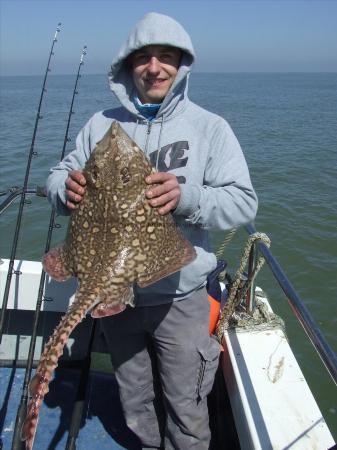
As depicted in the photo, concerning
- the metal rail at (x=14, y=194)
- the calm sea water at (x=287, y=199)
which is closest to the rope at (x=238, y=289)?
the metal rail at (x=14, y=194)

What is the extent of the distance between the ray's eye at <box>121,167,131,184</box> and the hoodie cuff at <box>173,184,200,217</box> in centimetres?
31

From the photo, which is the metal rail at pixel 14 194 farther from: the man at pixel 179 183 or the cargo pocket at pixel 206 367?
the cargo pocket at pixel 206 367

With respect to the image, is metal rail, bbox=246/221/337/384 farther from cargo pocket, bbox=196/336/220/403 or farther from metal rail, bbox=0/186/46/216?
metal rail, bbox=0/186/46/216

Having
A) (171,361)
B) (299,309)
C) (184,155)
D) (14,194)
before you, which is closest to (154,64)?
(184,155)

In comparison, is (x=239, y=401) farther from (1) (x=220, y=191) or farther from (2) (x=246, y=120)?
(2) (x=246, y=120)

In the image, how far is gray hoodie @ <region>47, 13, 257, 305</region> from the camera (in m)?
2.79

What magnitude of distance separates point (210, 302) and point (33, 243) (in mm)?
8904

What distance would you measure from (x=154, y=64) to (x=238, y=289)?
7.10 feet

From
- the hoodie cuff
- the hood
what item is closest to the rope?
the hoodie cuff

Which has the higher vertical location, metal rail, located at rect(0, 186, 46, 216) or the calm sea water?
metal rail, located at rect(0, 186, 46, 216)

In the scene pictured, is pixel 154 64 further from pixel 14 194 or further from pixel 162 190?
pixel 14 194

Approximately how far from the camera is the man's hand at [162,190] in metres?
2.40

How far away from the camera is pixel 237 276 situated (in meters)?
3.97

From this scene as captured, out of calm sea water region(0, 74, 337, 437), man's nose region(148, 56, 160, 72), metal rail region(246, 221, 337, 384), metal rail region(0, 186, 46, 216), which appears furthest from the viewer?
calm sea water region(0, 74, 337, 437)
